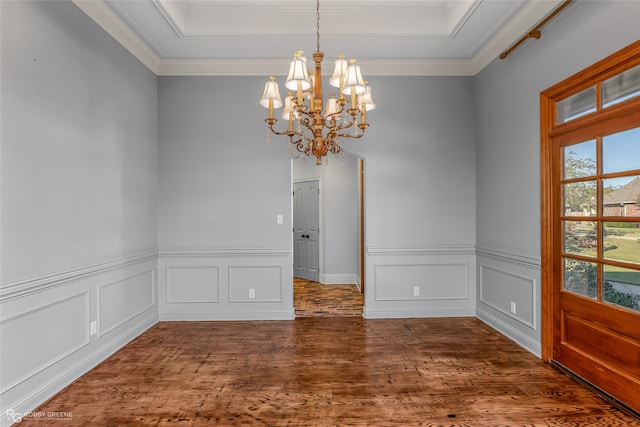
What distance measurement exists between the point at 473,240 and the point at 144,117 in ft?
13.6

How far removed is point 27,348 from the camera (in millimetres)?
2400

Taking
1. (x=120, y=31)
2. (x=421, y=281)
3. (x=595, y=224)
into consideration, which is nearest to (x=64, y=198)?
(x=120, y=31)

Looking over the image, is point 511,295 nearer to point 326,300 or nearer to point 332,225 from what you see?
point 326,300

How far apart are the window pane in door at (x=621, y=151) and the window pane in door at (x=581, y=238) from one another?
0.44 meters

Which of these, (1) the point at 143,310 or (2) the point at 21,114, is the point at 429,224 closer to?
(1) the point at 143,310

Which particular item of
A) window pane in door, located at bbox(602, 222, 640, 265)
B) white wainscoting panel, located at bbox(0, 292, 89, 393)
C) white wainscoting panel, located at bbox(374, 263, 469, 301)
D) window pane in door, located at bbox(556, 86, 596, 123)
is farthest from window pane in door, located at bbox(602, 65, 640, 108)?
white wainscoting panel, located at bbox(0, 292, 89, 393)

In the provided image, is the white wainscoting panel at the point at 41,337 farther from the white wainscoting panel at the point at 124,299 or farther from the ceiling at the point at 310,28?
the ceiling at the point at 310,28

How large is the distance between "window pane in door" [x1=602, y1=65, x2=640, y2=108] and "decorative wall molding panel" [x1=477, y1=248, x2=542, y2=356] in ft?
4.72

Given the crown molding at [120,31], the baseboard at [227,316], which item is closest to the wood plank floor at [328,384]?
the baseboard at [227,316]

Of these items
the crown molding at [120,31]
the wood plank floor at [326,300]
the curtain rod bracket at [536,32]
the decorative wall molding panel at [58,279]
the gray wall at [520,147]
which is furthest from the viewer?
the wood plank floor at [326,300]

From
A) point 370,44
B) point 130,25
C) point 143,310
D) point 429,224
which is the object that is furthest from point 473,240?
point 130,25

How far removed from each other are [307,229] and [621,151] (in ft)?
17.4

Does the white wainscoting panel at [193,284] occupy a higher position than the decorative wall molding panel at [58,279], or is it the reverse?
the decorative wall molding panel at [58,279]

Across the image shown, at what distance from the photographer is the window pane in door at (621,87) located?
2309 millimetres
